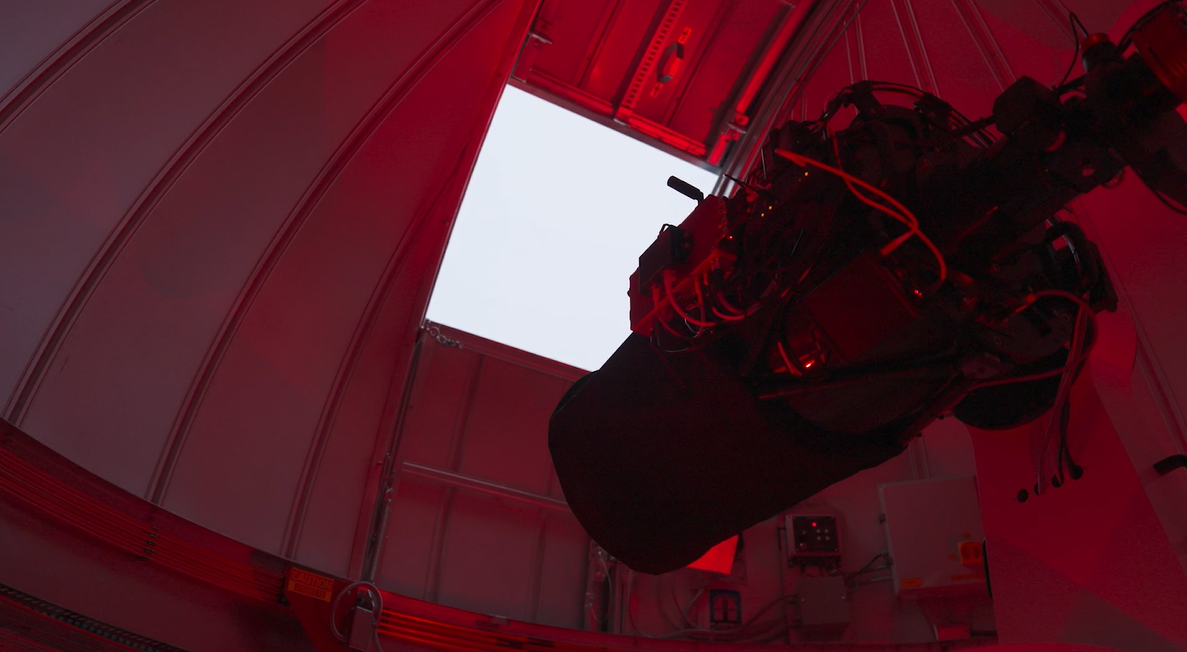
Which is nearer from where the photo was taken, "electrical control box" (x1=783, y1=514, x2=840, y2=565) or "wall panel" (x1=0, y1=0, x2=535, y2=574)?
"wall panel" (x1=0, y1=0, x2=535, y2=574)

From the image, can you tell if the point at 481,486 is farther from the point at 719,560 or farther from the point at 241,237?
the point at 241,237

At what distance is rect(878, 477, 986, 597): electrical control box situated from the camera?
5.55m

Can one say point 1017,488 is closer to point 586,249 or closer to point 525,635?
point 525,635

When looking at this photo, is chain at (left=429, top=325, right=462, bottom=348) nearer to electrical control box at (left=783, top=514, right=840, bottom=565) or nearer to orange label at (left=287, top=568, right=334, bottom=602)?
orange label at (left=287, top=568, right=334, bottom=602)

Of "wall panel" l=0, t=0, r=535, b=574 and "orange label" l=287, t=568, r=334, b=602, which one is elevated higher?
"wall panel" l=0, t=0, r=535, b=574

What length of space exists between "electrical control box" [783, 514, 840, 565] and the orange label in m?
3.62

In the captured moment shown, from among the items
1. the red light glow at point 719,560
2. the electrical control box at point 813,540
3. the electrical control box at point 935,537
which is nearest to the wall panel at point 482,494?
the red light glow at point 719,560

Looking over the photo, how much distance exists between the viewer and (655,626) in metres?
6.19

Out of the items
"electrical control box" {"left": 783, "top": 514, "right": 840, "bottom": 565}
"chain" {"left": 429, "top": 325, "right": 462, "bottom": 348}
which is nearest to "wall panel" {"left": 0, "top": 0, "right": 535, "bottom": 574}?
"chain" {"left": 429, "top": 325, "right": 462, "bottom": 348}

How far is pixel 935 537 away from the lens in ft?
18.8

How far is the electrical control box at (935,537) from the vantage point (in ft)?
18.2

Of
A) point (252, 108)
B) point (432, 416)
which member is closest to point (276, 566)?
point (432, 416)

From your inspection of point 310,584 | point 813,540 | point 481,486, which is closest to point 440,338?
point 481,486

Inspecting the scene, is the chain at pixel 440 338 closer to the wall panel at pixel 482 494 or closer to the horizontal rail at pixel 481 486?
the wall panel at pixel 482 494
